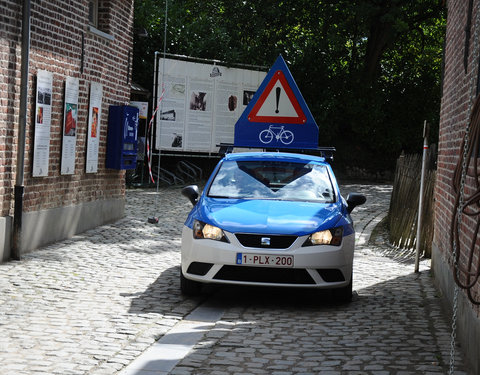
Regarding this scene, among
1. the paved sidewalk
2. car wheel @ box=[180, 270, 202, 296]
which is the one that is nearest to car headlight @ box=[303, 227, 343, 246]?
the paved sidewalk

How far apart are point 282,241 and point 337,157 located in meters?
21.0

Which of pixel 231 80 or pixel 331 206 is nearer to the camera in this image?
pixel 331 206

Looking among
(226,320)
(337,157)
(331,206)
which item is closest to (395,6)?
(337,157)

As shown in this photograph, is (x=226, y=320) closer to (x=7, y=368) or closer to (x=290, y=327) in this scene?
(x=290, y=327)

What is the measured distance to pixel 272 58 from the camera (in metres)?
27.8

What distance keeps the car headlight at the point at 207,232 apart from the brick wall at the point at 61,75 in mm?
3106

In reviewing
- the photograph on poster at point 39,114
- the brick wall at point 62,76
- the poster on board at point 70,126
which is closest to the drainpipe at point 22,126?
the brick wall at point 62,76

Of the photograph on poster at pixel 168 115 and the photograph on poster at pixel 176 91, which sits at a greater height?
the photograph on poster at pixel 176 91

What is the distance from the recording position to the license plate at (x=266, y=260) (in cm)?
805

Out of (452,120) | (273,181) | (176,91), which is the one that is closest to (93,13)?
(273,181)

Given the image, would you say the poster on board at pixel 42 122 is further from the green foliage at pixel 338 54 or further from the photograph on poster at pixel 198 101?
the green foliage at pixel 338 54

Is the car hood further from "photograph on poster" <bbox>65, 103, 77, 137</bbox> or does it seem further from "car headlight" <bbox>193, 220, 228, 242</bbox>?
"photograph on poster" <bbox>65, 103, 77, 137</bbox>

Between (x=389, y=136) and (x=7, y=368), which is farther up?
(x=389, y=136)

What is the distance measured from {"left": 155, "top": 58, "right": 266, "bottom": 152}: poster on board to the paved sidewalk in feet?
36.4
